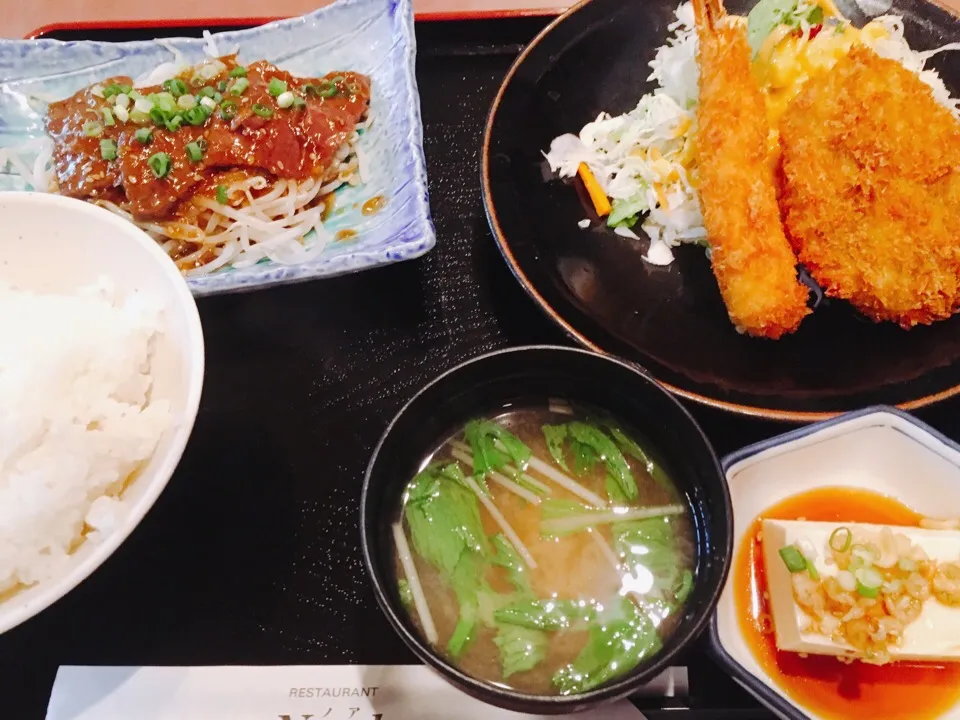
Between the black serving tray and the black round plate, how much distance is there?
0.10 m

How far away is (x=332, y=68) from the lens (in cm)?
231

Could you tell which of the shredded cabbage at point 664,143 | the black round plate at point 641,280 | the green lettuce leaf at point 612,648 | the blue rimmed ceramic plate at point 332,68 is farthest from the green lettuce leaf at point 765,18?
the green lettuce leaf at point 612,648

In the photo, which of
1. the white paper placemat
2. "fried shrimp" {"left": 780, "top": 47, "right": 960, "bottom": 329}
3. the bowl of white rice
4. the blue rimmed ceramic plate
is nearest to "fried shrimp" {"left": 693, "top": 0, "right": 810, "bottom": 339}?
"fried shrimp" {"left": 780, "top": 47, "right": 960, "bottom": 329}

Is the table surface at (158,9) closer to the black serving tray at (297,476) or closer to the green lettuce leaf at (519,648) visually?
the black serving tray at (297,476)

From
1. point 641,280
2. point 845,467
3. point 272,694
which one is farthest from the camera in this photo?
point 641,280

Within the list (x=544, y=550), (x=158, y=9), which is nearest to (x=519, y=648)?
(x=544, y=550)

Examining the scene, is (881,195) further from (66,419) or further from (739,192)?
(66,419)

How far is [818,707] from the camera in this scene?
4.35ft

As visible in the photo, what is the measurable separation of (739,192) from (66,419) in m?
1.60

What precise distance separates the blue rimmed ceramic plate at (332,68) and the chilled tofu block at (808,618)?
1.20 metres

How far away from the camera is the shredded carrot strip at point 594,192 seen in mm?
2070

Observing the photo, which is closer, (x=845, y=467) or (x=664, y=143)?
(x=845, y=467)

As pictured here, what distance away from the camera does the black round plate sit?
5.49 ft

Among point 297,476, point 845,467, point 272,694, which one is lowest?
point 272,694
